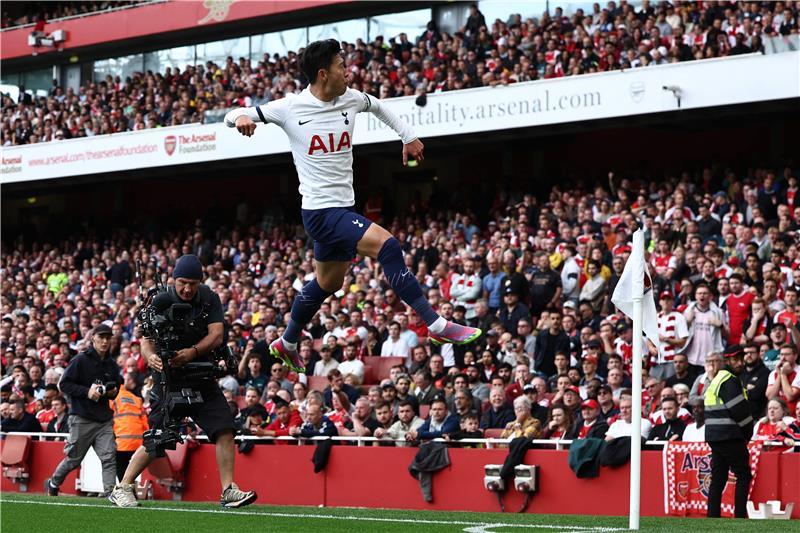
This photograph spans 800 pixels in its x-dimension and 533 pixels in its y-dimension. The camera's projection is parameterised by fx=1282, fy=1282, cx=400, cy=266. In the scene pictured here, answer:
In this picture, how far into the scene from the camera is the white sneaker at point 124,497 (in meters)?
10.8

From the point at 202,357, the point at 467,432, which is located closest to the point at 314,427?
the point at 467,432

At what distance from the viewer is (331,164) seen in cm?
898

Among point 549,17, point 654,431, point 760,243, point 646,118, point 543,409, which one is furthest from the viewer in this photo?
point 549,17

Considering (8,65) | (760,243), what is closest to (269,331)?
(760,243)

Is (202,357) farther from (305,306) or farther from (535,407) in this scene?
(535,407)

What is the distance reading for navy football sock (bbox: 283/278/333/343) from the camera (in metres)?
9.59

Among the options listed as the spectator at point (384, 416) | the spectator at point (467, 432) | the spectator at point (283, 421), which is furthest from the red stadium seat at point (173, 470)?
the spectator at point (467, 432)

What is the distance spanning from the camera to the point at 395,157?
92.1ft

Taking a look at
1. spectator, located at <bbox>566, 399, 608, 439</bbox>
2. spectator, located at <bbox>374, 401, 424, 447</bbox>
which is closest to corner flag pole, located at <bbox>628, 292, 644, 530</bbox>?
spectator, located at <bbox>566, 399, 608, 439</bbox>

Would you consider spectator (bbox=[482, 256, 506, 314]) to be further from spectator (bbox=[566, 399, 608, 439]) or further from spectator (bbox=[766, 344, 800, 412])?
spectator (bbox=[766, 344, 800, 412])

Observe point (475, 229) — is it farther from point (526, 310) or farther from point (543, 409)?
point (543, 409)

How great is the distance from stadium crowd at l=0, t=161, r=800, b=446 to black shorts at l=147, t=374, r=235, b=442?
393 centimetres

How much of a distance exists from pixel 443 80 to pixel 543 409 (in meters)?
10.6

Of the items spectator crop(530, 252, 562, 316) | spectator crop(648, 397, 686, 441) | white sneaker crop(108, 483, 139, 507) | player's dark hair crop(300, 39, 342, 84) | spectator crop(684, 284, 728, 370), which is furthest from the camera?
spectator crop(530, 252, 562, 316)
